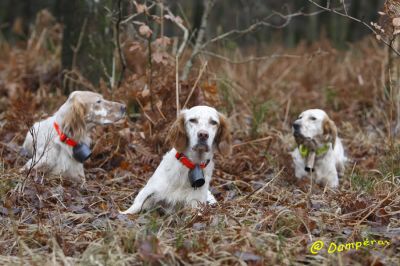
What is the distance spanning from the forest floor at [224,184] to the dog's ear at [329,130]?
15.0 inches

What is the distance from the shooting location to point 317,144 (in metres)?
7.06

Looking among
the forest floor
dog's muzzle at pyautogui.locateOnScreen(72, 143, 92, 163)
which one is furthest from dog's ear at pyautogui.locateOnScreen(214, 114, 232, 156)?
dog's muzzle at pyautogui.locateOnScreen(72, 143, 92, 163)

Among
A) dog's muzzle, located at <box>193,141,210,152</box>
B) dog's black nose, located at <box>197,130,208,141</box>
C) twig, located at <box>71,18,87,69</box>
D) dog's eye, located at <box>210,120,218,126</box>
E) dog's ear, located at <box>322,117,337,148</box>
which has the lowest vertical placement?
dog's ear, located at <box>322,117,337,148</box>

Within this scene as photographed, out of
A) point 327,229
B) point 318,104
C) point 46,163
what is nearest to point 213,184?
point 46,163

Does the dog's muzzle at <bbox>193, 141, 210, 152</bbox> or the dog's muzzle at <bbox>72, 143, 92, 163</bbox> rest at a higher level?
the dog's muzzle at <bbox>193, 141, 210, 152</bbox>

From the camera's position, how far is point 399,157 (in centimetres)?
636

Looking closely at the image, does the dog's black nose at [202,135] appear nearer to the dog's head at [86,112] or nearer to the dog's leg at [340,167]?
the dog's head at [86,112]

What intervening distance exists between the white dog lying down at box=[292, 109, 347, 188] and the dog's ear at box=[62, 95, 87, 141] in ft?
6.89

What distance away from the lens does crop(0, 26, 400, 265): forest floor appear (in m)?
4.11

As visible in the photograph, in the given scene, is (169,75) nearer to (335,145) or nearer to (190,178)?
(335,145)

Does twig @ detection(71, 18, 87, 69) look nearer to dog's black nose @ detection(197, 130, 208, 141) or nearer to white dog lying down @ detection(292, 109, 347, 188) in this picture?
white dog lying down @ detection(292, 109, 347, 188)

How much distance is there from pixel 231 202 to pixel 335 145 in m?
2.21

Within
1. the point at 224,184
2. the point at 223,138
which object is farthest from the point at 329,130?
the point at 223,138

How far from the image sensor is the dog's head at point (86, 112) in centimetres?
624
